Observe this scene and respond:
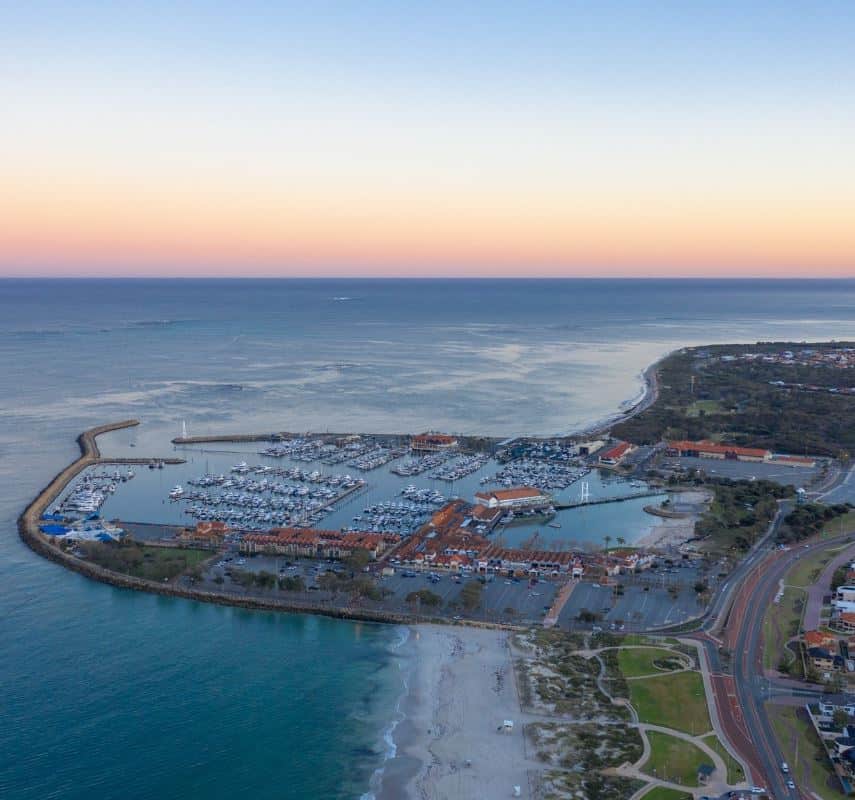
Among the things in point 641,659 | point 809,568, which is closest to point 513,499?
point 809,568

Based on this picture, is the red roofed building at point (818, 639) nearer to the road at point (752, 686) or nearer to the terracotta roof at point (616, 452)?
the road at point (752, 686)

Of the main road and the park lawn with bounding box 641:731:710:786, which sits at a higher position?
the main road


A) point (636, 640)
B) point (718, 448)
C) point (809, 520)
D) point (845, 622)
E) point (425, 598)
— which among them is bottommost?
point (636, 640)

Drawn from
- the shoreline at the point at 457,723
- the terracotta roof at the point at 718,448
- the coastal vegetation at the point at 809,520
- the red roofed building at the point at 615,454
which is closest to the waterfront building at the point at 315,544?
the shoreline at the point at 457,723

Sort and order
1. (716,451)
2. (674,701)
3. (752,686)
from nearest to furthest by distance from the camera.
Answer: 1. (674,701)
2. (752,686)
3. (716,451)

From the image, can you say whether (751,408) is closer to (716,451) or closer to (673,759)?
(716,451)

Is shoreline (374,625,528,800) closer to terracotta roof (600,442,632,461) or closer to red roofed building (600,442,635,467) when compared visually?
red roofed building (600,442,635,467)

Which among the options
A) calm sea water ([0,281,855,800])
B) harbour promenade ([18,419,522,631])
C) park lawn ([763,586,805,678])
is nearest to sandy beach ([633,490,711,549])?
park lawn ([763,586,805,678])

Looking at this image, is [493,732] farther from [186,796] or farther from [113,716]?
[113,716]
